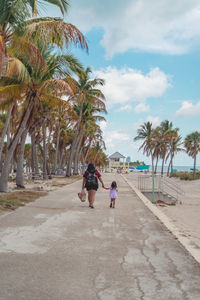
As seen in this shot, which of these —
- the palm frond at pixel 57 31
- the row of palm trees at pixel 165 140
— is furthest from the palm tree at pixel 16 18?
the row of palm trees at pixel 165 140

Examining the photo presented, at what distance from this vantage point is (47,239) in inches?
221

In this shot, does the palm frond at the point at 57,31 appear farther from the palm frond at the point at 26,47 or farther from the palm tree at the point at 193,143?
the palm tree at the point at 193,143

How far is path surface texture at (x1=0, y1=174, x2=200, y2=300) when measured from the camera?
10.8 feet

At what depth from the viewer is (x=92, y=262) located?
4324 mm

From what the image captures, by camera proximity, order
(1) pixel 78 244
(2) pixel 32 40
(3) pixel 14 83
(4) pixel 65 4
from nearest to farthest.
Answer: (1) pixel 78 244 → (4) pixel 65 4 → (2) pixel 32 40 → (3) pixel 14 83

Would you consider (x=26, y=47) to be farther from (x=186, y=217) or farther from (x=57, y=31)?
(x=186, y=217)

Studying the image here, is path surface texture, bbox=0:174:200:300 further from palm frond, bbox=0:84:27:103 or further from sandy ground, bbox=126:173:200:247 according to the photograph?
palm frond, bbox=0:84:27:103

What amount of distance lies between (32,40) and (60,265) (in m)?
9.61

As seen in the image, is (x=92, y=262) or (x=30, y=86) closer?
(x=92, y=262)

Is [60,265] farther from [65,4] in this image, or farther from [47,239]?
[65,4]

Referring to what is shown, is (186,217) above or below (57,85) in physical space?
below

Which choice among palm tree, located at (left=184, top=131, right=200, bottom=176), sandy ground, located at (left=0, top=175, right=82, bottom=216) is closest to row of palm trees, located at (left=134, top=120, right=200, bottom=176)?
palm tree, located at (left=184, top=131, right=200, bottom=176)

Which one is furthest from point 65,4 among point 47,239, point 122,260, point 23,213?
point 122,260

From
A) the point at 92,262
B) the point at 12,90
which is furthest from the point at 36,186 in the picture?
the point at 92,262
